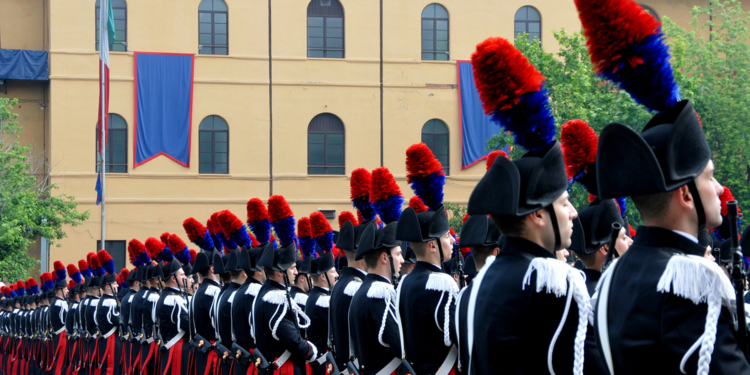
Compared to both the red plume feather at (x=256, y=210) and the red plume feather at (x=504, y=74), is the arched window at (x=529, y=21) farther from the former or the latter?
the red plume feather at (x=504, y=74)

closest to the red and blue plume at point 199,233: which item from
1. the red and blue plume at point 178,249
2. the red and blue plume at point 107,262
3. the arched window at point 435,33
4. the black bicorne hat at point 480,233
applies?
the red and blue plume at point 178,249

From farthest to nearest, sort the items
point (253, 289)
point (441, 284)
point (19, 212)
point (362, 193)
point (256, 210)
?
1. point (19, 212)
2. point (256, 210)
3. point (253, 289)
4. point (362, 193)
5. point (441, 284)

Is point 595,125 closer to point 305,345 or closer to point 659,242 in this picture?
point 305,345

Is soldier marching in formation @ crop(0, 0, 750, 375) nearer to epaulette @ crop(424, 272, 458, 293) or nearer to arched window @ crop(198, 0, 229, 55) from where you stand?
epaulette @ crop(424, 272, 458, 293)

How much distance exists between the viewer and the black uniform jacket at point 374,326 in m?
6.15

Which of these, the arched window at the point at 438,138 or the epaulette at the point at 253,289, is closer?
the epaulette at the point at 253,289

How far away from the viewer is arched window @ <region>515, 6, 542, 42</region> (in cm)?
3064

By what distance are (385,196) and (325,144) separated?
2346cm

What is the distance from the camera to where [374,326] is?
630 centimetres

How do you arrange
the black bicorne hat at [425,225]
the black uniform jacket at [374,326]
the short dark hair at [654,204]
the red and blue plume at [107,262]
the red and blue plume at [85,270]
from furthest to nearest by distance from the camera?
1. the red and blue plume at [85,270]
2. the red and blue plume at [107,262]
3. the black uniform jacket at [374,326]
4. the black bicorne hat at [425,225]
5. the short dark hair at [654,204]

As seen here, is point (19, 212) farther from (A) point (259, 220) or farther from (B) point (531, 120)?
(B) point (531, 120)

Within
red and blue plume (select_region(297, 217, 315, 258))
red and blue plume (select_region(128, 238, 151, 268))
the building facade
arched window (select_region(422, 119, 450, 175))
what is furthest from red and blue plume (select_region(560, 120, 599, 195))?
arched window (select_region(422, 119, 450, 175))

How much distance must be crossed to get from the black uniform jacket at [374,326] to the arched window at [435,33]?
2447 centimetres

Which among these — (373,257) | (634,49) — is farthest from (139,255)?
(634,49)
